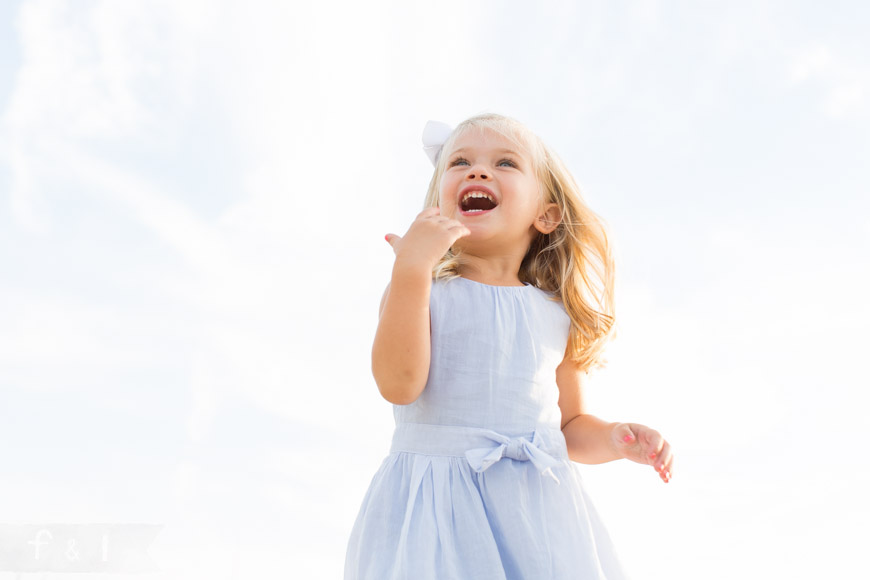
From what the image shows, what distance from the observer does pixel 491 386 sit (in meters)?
Result: 1.67

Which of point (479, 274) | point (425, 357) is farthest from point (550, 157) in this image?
point (425, 357)

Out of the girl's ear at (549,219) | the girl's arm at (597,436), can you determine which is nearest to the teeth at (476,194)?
the girl's ear at (549,219)

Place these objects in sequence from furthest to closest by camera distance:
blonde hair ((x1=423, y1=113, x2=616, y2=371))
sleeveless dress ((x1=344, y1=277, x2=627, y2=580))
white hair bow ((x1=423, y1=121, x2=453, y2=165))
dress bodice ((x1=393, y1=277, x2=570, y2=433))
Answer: white hair bow ((x1=423, y1=121, x2=453, y2=165))
blonde hair ((x1=423, y1=113, x2=616, y2=371))
dress bodice ((x1=393, y1=277, x2=570, y2=433))
sleeveless dress ((x1=344, y1=277, x2=627, y2=580))

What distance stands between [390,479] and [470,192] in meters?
0.69

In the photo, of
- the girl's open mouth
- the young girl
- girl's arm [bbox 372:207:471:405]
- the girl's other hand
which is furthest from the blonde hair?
girl's arm [bbox 372:207:471:405]

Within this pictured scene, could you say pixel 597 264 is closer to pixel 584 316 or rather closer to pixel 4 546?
pixel 584 316

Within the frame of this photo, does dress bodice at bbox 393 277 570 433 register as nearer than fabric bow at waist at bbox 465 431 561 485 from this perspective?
No

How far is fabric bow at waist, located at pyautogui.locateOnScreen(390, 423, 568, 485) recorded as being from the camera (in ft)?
5.16

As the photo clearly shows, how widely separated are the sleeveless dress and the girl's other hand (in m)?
0.13

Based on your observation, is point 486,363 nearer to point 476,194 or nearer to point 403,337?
point 403,337

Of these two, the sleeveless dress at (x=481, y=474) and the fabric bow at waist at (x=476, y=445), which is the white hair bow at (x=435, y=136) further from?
the fabric bow at waist at (x=476, y=445)

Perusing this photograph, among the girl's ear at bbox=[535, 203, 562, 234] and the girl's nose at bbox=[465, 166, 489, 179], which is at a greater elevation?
the girl's nose at bbox=[465, 166, 489, 179]

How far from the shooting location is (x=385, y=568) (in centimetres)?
147

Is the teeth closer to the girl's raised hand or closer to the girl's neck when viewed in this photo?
the girl's neck
